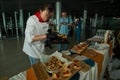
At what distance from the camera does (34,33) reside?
153 centimetres

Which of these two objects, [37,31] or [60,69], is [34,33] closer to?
[37,31]

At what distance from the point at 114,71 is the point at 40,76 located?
1.66m

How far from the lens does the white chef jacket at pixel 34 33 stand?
150 cm

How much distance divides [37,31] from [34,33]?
55 millimetres

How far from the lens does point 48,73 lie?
1.20 metres

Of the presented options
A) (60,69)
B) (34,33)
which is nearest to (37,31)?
(34,33)

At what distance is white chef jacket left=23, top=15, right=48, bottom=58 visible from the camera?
1.50 meters

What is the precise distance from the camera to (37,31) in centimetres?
157

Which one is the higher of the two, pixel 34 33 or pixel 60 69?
pixel 34 33

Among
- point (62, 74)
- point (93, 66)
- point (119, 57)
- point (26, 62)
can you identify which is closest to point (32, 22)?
point (62, 74)

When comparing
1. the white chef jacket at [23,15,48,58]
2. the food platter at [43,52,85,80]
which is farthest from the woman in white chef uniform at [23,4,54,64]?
the food platter at [43,52,85,80]

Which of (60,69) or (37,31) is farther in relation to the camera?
(37,31)

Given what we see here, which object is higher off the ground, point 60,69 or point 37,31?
point 37,31

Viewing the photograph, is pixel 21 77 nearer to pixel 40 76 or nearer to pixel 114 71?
pixel 40 76
